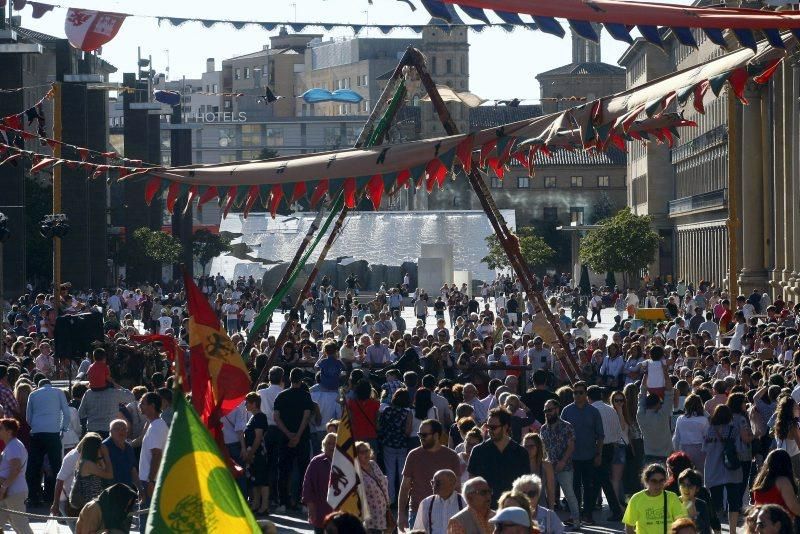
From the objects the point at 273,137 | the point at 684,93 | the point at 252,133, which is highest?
the point at 252,133

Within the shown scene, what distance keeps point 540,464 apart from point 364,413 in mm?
2400

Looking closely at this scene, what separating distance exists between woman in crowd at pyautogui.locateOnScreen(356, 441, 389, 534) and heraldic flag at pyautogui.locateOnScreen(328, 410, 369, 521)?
0.88 meters

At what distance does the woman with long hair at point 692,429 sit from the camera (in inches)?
607

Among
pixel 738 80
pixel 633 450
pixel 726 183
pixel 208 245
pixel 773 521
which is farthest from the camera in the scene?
pixel 208 245

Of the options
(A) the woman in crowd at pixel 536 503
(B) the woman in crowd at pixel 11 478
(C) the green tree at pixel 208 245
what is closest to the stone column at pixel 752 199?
(B) the woman in crowd at pixel 11 478

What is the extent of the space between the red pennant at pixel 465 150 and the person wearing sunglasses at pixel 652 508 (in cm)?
396

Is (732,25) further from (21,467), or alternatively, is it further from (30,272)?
(30,272)

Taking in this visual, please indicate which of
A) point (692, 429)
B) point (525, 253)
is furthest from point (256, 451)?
point (525, 253)

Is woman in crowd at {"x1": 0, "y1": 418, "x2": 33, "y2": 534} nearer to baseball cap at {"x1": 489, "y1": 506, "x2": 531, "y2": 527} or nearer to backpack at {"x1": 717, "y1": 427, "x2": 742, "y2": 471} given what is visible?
backpack at {"x1": 717, "y1": 427, "x2": 742, "y2": 471}

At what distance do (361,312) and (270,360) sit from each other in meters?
31.0

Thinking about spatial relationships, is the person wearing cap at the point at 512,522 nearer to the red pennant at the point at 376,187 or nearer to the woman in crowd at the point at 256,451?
the red pennant at the point at 376,187

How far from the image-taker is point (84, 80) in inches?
2286

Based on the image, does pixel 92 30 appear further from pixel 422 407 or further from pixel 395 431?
pixel 395 431

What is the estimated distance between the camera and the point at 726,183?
75500 millimetres
